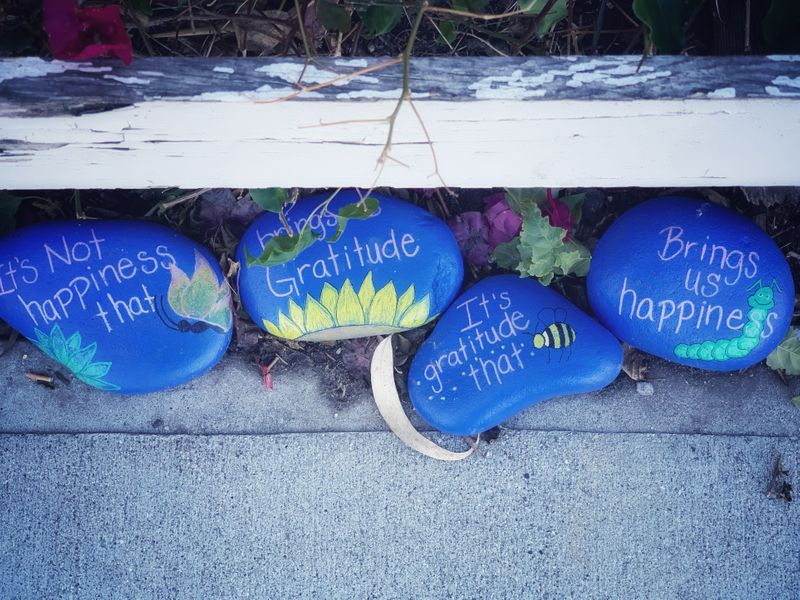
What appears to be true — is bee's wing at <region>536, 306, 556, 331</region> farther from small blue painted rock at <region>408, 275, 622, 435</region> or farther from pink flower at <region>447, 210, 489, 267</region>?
pink flower at <region>447, 210, 489, 267</region>

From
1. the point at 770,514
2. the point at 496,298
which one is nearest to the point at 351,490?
the point at 496,298

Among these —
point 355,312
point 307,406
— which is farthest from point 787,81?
point 307,406

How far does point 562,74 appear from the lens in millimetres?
869

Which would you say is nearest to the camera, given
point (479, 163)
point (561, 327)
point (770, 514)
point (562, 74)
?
point (562, 74)

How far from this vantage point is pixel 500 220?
1.39 m

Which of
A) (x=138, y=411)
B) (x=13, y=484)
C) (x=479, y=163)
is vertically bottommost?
(x=13, y=484)

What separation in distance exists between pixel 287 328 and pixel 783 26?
1.03m

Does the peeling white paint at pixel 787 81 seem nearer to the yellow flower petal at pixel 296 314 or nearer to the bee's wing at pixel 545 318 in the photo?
the bee's wing at pixel 545 318

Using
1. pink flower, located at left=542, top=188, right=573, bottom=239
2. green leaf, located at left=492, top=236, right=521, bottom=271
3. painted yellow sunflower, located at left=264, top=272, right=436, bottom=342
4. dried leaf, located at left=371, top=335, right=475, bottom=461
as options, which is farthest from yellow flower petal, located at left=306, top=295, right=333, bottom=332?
pink flower, located at left=542, top=188, right=573, bottom=239

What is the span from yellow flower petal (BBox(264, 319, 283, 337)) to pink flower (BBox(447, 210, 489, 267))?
447mm

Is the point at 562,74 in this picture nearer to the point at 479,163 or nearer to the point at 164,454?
the point at 479,163

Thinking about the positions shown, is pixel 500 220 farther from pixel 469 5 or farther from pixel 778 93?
pixel 778 93

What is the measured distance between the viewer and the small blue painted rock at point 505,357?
4.29 feet

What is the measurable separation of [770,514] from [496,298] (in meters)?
0.81
